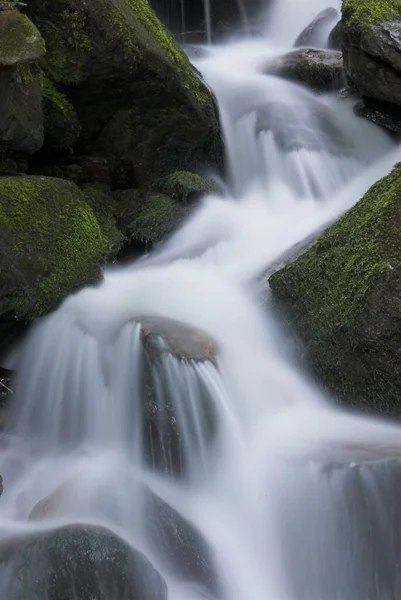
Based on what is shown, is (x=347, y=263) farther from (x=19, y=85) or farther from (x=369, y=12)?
(x=369, y=12)

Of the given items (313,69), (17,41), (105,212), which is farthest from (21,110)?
(313,69)

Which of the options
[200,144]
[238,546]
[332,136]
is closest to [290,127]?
[332,136]

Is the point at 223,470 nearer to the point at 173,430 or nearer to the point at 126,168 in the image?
the point at 173,430

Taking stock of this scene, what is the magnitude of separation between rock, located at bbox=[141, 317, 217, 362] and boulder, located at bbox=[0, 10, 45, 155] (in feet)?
6.29

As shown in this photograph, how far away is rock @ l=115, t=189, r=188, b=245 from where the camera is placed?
6.01 meters

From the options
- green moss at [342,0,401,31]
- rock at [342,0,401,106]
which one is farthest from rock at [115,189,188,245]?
green moss at [342,0,401,31]

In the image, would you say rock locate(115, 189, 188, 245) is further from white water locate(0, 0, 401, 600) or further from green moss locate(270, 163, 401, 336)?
green moss locate(270, 163, 401, 336)

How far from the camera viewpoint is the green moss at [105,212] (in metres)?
5.82

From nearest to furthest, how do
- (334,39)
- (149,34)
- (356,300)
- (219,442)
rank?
(219,442), (356,300), (149,34), (334,39)

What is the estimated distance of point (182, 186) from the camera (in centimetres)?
641

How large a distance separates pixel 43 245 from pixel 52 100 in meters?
1.78

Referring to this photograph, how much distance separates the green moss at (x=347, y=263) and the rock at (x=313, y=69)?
4.76m

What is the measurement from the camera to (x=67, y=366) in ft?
14.4

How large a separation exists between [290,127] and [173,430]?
16.4 ft
